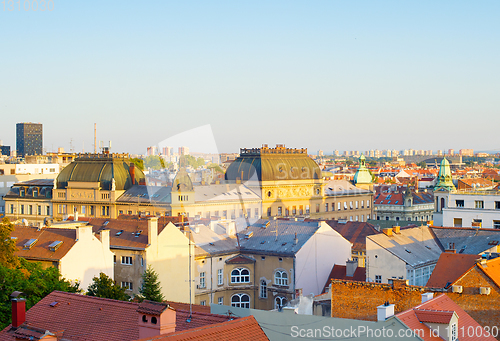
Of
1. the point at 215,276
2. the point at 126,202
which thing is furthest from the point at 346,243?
the point at 126,202

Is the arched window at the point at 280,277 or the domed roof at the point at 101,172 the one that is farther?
the domed roof at the point at 101,172

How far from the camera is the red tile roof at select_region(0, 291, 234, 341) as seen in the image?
75.6ft

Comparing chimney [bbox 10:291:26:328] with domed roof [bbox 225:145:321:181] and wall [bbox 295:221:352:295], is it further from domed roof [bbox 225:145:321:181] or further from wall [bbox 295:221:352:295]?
domed roof [bbox 225:145:321:181]

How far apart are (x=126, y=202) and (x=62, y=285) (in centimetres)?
6252

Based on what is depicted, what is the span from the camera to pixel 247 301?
55.4m

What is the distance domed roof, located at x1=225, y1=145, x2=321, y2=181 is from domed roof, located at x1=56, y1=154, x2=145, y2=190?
1501 centimetres

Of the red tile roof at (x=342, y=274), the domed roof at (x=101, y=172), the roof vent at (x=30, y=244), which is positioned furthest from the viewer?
the domed roof at (x=101, y=172)

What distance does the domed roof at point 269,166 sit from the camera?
340 ft

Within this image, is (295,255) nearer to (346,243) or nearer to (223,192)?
(346,243)

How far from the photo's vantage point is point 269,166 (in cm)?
10394

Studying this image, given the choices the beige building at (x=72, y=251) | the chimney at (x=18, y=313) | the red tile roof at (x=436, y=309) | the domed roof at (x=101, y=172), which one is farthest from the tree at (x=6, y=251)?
the domed roof at (x=101, y=172)

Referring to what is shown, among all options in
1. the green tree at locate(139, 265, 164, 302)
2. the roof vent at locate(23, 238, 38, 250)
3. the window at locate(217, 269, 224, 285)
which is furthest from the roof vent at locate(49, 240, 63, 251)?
the window at locate(217, 269, 224, 285)

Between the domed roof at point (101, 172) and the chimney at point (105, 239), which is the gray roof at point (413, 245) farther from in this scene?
the domed roof at point (101, 172)

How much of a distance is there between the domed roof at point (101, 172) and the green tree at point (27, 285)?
6234 centimetres
